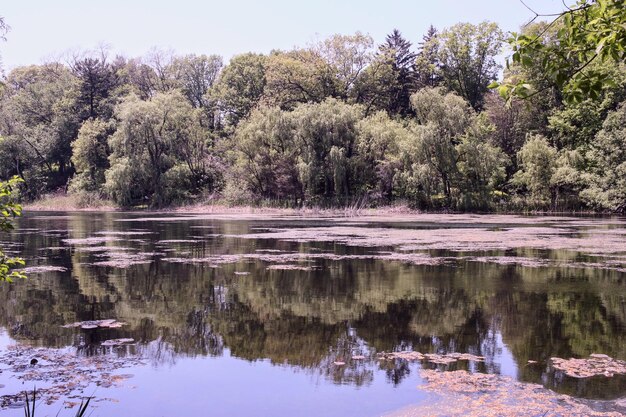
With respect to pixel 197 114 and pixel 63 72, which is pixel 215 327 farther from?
pixel 63 72

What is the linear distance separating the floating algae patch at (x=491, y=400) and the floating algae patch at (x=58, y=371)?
3.66 metres

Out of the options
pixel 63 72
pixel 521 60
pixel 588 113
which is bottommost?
pixel 521 60

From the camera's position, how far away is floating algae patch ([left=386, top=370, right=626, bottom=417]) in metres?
6.18

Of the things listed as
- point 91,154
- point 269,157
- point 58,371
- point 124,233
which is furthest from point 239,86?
point 58,371

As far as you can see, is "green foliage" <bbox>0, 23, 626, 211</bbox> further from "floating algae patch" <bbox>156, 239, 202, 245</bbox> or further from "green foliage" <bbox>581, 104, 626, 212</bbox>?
"floating algae patch" <bbox>156, 239, 202, 245</bbox>

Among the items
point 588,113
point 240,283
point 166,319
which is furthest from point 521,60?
point 588,113

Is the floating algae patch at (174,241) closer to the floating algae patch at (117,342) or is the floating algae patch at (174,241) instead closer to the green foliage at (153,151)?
the floating algae patch at (117,342)

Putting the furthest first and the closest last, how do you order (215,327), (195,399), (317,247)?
(317,247), (215,327), (195,399)

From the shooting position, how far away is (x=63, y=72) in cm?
8650

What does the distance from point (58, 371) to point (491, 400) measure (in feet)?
17.5

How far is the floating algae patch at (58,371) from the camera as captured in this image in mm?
6734

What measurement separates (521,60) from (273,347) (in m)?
6.25

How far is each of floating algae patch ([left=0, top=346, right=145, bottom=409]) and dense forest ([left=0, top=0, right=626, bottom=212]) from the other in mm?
30346

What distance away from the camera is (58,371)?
298 inches
